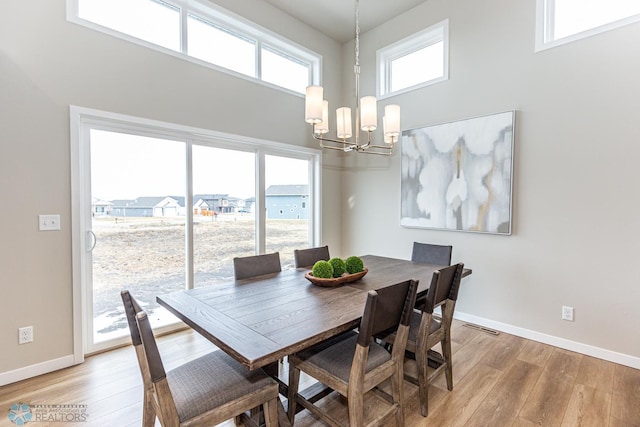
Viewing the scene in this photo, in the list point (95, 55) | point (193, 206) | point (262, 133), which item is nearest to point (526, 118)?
point (262, 133)

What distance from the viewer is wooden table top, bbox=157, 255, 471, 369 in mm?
1285

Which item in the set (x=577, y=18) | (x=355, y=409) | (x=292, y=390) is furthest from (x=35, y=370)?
(x=577, y=18)

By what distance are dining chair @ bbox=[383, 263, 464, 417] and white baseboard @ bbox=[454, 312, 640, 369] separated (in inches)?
55.3

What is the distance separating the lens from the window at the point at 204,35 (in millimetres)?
2664

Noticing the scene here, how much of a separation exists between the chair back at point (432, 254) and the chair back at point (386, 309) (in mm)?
1448

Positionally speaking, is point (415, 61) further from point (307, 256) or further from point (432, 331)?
point (432, 331)

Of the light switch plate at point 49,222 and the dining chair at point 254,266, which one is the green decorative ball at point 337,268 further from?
the light switch plate at point 49,222

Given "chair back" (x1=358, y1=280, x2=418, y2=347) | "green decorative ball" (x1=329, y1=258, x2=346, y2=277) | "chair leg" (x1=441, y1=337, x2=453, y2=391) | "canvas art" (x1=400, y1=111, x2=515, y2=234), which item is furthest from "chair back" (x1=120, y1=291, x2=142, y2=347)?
"canvas art" (x1=400, y1=111, x2=515, y2=234)

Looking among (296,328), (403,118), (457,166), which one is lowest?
(296,328)

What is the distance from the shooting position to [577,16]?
2750 millimetres

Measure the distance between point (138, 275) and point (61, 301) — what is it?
23.3 inches

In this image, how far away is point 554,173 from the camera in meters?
2.83

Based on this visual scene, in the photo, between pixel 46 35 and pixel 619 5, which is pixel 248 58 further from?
pixel 619 5

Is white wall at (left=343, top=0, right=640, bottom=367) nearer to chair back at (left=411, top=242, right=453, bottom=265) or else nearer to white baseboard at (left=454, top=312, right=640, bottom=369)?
white baseboard at (left=454, top=312, right=640, bottom=369)
